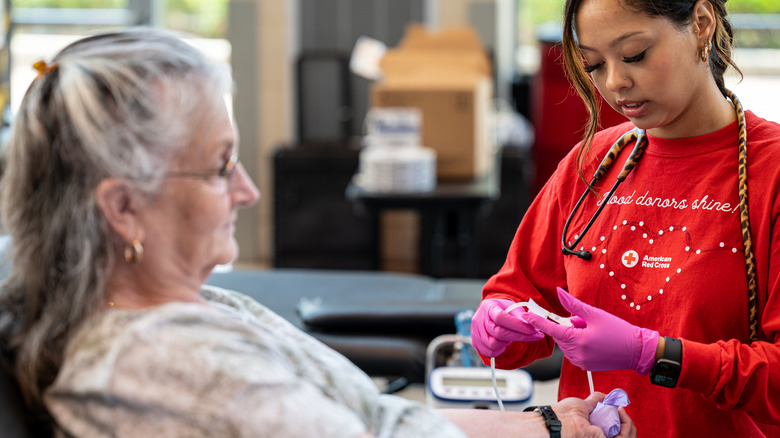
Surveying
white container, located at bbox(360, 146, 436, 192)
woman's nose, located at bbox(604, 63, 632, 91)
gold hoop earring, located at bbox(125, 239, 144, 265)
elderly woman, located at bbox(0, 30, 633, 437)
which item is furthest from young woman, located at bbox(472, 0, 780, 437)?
white container, located at bbox(360, 146, 436, 192)

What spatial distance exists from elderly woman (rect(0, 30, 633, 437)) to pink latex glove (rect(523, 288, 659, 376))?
0.24 metres

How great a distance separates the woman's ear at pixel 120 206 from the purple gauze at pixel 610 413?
30.2 inches

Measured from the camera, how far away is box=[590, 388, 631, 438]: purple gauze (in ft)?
4.47

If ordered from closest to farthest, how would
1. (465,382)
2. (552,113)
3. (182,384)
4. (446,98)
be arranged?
1. (182,384)
2. (465,382)
3. (446,98)
4. (552,113)

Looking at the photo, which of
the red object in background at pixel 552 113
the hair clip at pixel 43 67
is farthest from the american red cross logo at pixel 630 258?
the red object in background at pixel 552 113

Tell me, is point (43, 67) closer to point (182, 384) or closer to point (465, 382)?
point (182, 384)

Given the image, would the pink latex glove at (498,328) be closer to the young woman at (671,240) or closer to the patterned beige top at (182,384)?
the young woman at (671,240)

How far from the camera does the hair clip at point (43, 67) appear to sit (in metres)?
1.09

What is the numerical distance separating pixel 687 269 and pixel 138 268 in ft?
2.65

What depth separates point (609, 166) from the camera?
4.89 ft

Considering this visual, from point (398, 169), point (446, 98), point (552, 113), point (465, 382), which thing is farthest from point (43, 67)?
point (552, 113)

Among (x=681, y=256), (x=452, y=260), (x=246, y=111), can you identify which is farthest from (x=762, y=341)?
(x=246, y=111)

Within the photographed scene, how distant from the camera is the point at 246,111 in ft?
17.9

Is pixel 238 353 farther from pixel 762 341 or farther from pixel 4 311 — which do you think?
pixel 762 341
